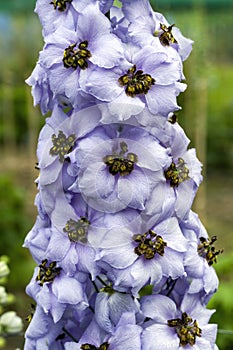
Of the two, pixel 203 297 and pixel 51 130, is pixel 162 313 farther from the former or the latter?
pixel 51 130

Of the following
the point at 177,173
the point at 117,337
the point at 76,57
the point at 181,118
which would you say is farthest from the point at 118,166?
the point at 181,118

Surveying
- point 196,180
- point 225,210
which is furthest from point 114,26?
point 225,210

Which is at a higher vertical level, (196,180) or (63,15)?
(63,15)

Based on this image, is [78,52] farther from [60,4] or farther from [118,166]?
[118,166]

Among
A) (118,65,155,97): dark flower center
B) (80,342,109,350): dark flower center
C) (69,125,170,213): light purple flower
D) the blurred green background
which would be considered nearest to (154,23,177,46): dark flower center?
(118,65,155,97): dark flower center

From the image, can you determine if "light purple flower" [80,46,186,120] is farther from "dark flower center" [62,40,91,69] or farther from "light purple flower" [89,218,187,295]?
"light purple flower" [89,218,187,295]

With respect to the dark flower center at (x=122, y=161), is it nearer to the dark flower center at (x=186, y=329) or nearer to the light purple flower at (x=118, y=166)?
the light purple flower at (x=118, y=166)
